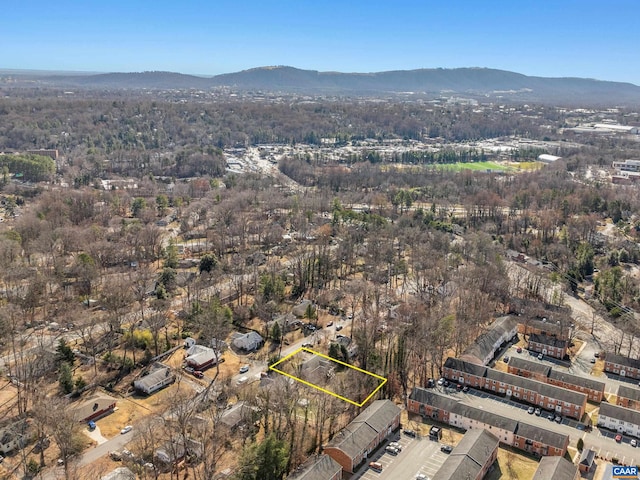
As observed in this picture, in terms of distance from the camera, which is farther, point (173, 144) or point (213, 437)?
point (173, 144)

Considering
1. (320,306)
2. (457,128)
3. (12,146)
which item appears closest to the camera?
(320,306)

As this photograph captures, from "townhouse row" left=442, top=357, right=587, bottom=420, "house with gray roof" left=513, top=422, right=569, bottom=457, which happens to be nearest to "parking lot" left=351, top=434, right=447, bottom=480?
"house with gray roof" left=513, top=422, right=569, bottom=457

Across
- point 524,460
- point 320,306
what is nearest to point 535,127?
point 320,306

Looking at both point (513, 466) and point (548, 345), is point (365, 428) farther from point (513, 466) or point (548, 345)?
point (548, 345)

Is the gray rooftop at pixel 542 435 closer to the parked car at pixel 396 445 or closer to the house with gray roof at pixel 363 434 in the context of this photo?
the parked car at pixel 396 445

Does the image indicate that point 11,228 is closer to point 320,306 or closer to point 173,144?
point 320,306

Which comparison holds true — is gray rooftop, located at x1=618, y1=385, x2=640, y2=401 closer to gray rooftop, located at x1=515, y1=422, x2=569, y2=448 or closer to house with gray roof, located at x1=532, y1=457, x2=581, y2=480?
gray rooftop, located at x1=515, y1=422, x2=569, y2=448
